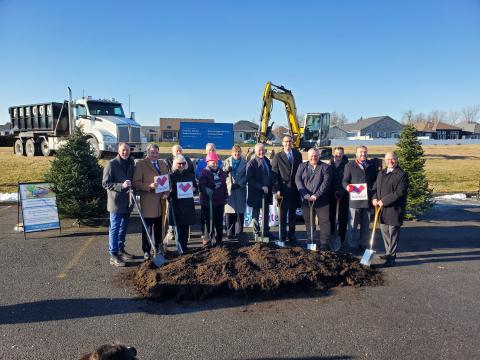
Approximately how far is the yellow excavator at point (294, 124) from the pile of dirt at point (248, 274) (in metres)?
9.20

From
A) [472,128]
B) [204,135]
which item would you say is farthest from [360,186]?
[472,128]

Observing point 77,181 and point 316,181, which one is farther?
point 77,181

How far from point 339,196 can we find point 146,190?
374cm

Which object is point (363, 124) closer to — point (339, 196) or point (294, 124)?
point (294, 124)

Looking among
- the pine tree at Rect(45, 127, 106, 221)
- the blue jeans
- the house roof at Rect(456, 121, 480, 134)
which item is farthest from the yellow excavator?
the house roof at Rect(456, 121, 480, 134)

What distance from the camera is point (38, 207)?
786 cm

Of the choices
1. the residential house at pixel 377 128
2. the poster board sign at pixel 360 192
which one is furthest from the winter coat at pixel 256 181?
the residential house at pixel 377 128

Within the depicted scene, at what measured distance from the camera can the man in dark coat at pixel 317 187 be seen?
22.2ft

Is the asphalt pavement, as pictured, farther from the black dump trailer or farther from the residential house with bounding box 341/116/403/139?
the residential house with bounding box 341/116/403/139

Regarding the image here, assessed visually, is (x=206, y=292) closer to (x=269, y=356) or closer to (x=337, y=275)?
(x=269, y=356)

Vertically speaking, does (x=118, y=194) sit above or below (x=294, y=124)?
below

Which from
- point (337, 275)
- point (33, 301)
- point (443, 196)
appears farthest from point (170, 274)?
point (443, 196)

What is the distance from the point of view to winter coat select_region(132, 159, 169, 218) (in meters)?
6.24

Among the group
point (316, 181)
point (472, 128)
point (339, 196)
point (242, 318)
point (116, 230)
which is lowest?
point (242, 318)
